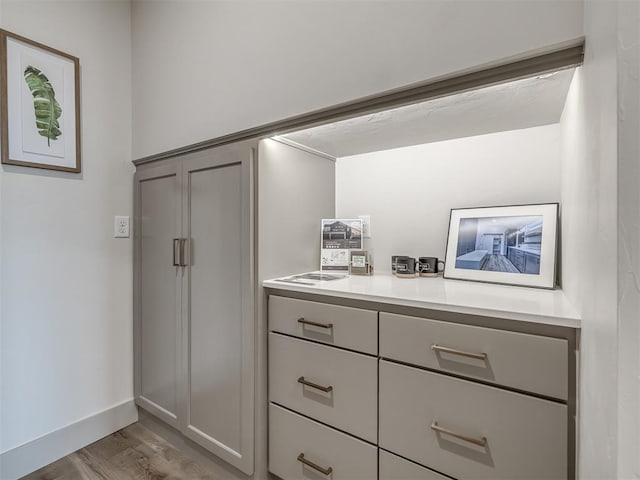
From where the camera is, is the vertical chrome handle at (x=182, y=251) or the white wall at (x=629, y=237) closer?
the white wall at (x=629, y=237)

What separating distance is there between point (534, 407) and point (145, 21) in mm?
2639

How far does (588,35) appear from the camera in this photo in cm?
72

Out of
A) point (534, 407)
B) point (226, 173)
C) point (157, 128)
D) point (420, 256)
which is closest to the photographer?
point (534, 407)

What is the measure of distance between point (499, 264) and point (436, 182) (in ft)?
1.62

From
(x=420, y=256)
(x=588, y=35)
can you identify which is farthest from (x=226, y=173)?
(x=588, y=35)

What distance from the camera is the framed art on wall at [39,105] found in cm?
150

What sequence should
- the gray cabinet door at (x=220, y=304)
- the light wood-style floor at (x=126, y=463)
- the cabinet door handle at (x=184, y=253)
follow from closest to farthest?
1. the gray cabinet door at (x=220, y=304)
2. the light wood-style floor at (x=126, y=463)
3. the cabinet door handle at (x=184, y=253)

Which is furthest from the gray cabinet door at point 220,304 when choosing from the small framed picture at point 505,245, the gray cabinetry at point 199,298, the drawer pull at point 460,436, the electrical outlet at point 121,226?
the small framed picture at point 505,245

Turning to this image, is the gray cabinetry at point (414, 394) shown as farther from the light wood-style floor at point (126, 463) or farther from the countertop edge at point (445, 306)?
the light wood-style floor at point (126, 463)

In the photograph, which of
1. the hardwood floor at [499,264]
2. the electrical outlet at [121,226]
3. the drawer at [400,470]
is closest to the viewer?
the drawer at [400,470]

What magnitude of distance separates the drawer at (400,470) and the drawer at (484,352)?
333 millimetres

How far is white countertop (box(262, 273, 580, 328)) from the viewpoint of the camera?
2.77 ft

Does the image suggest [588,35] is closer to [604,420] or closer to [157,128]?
[604,420]

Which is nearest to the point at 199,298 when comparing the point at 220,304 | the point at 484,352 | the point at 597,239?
the point at 220,304
